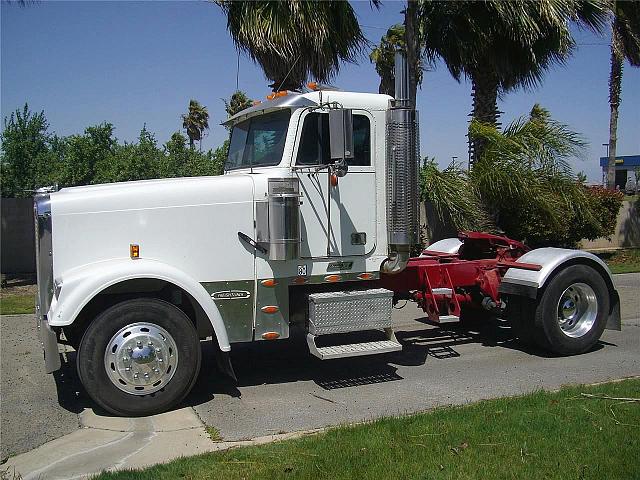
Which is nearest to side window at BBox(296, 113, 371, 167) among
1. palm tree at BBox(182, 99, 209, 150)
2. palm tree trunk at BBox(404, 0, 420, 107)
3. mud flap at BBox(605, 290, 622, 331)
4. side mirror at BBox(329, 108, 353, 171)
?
side mirror at BBox(329, 108, 353, 171)

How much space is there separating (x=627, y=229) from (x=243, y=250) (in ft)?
61.0

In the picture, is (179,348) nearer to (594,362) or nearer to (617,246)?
(594,362)

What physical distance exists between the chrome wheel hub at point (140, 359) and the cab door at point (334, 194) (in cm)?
162

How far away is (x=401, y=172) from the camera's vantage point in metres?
6.89

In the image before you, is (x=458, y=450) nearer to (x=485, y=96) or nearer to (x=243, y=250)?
(x=243, y=250)

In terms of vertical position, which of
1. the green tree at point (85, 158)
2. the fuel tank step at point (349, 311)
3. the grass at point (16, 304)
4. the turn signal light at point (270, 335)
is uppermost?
the green tree at point (85, 158)

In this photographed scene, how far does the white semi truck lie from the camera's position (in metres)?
5.95

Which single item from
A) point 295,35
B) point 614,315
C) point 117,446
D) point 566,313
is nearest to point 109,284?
point 117,446

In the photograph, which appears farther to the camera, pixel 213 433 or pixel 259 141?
pixel 259 141

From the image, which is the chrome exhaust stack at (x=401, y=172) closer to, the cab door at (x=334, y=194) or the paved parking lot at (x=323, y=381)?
the cab door at (x=334, y=194)

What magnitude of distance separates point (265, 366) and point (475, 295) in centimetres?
293

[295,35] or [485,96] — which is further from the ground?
[295,35]

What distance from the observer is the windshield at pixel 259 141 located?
6.87 metres

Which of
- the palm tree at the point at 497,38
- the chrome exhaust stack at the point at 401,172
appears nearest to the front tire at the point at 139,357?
the chrome exhaust stack at the point at 401,172
